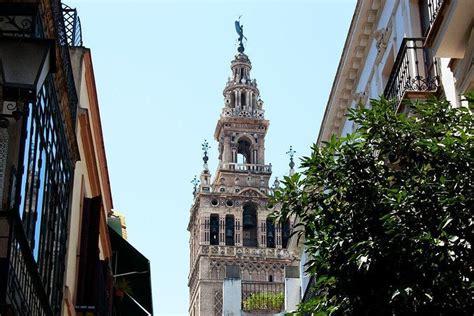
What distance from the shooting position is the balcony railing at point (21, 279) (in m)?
8.98

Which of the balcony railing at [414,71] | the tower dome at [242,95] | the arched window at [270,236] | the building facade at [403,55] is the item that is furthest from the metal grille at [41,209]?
the tower dome at [242,95]

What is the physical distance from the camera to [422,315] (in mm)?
9922

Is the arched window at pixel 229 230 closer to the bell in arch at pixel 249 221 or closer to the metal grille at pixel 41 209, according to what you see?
the bell in arch at pixel 249 221

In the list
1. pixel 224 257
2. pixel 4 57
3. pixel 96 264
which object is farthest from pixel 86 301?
pixel 224 257

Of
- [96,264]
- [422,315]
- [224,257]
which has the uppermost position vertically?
[224,257]

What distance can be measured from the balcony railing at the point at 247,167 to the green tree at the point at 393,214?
65393 millimetres

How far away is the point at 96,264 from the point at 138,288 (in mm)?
6748

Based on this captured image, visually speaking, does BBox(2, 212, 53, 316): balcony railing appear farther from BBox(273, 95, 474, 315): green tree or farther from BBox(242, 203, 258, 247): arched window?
BBox(242, 203, 258, 247): arched window

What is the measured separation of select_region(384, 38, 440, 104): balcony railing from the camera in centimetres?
1531

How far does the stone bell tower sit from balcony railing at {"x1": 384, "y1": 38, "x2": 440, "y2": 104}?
56956mm

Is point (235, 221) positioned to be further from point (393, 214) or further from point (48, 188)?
point (393, 214)

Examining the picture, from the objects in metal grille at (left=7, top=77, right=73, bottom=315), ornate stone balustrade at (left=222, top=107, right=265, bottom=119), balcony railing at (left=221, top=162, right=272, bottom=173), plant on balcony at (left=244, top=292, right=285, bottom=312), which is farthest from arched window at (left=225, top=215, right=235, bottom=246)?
metal grille at (left=7, top=77, right=73, bottom=315)

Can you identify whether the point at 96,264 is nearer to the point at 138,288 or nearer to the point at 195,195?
the point at 138,288

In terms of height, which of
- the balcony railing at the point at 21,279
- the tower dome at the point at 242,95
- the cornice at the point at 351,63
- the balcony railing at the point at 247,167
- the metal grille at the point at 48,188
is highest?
the tower dome at the point at 242,95
